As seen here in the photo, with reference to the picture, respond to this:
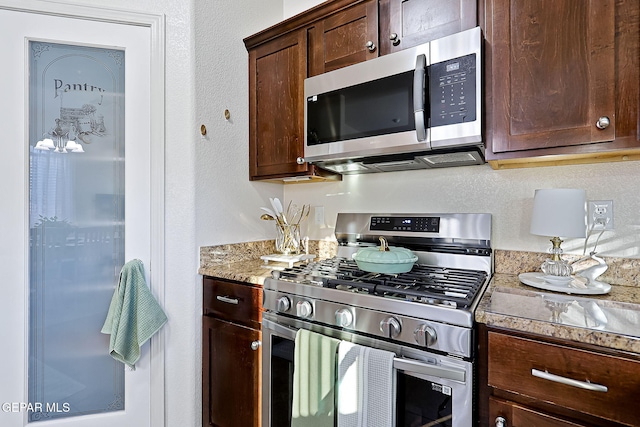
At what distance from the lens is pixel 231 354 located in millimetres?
1667

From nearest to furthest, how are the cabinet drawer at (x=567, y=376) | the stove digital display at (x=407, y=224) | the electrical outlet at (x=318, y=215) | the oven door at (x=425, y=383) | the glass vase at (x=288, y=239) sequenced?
the cabinet drawer at (x=567, y=376) < the oven door at (x=425, y=383) < the stove digital display at (x=407, y=224) < the glass vase at (x=288, y=239) < the electrical outlet at (x=318, y=215)

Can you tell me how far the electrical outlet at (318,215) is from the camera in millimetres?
2176

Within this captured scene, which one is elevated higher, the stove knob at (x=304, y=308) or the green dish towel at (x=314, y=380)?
the stove knob at (x=304, y=308)

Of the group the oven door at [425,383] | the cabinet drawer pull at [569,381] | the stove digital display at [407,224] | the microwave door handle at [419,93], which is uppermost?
the microwave door handle at [419,93]

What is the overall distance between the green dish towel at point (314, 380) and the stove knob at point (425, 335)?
1.01 feet

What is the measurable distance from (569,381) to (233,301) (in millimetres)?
1329

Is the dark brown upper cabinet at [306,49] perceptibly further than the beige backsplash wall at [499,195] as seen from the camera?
Yes

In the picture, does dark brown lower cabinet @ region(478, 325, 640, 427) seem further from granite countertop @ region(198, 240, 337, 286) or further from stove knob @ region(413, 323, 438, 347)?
granite countertop @ region(198, 240, 337, 286)

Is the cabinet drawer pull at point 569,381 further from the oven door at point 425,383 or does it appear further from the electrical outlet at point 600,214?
the electrical outlet at point 600,214

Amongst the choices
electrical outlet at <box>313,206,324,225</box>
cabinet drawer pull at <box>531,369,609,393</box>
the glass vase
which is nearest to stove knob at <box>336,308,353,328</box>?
cabinet drawer pull at <box>531,369,609,393</box>

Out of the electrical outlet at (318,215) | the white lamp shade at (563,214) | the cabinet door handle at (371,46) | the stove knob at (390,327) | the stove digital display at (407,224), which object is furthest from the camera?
the electrical outlet at (318,215)

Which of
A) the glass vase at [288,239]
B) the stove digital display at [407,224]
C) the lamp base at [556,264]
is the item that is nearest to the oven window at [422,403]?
the lamp base at [556,264]
